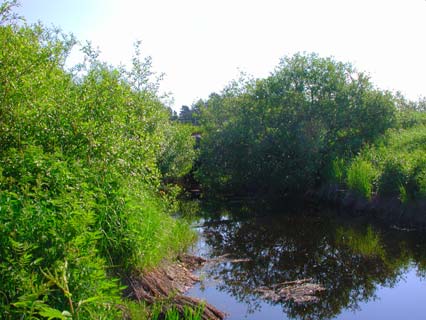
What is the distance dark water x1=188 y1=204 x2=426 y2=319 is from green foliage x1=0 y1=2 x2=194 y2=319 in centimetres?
171

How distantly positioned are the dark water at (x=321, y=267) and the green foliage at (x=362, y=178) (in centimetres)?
118

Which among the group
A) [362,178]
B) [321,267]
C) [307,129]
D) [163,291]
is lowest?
[321,267]

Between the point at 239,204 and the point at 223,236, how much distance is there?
733 centimetres

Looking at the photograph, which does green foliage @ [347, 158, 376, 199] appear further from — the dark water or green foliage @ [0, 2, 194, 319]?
green foliage @ [0, 2, 194, 319]

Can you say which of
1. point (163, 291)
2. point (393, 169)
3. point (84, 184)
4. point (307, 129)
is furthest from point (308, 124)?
point (84, 184)

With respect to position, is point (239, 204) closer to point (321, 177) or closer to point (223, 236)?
point (321, 177)

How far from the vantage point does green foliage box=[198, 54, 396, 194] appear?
20.9 meters

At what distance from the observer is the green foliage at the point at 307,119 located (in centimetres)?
2088

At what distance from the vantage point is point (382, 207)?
1588cm

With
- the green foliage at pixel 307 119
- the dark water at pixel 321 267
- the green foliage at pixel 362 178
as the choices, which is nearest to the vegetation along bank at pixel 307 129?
the green foliage at pixel 307 119

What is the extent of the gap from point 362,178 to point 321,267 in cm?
661

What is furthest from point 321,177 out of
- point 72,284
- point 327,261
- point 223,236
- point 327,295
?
point 72,284

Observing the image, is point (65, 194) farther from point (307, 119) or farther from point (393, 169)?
point (307, 119)

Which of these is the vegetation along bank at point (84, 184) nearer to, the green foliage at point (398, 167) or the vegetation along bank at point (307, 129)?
the green foliage at point (398, 167)
